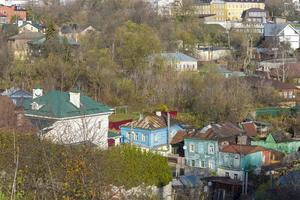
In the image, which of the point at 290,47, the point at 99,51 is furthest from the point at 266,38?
the point at 99,51

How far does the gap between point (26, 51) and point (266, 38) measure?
10.1m

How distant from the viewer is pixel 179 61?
56.6ft

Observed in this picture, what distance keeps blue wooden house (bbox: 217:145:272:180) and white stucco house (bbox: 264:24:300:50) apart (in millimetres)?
13986

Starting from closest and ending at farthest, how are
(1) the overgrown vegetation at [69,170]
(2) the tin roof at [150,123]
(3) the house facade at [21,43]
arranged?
(1) the overgrown vegetation at [69,170] → (2) the tin roof at [150,123] → (3) the house facade at [21,43]

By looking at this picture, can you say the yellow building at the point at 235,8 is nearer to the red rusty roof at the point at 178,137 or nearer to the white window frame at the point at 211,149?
the red rusty roof at the point at 178,137

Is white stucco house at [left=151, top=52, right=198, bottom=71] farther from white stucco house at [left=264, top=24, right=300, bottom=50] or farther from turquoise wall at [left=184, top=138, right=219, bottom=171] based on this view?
white stucco house at [left=264, top=24, right=300, bottom=50]

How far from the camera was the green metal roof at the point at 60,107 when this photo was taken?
9359mm

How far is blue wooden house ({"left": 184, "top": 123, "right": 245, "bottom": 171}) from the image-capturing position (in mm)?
9938

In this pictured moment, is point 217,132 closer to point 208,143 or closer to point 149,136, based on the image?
point 208,143

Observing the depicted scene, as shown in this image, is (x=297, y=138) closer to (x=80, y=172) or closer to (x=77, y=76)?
(x=77, y=76)

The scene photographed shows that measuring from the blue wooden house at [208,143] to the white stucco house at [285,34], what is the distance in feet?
43.1

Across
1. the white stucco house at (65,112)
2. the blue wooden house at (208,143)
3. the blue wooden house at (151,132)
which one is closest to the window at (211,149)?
the blue wooden house at (208,143)

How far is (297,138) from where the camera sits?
11.6 m

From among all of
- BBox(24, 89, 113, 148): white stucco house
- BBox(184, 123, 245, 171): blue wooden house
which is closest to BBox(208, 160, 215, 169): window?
BBox(184, 123, 245, 171): blue wooden house
